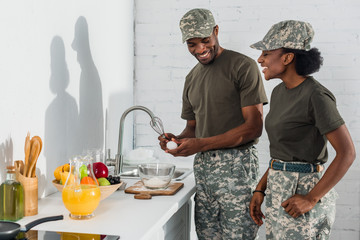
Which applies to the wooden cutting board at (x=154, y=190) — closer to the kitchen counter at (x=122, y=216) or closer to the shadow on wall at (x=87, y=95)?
Answer: the kitchen counter at (x=122, y=216)

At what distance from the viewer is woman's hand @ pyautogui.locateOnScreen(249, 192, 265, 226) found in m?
1.78

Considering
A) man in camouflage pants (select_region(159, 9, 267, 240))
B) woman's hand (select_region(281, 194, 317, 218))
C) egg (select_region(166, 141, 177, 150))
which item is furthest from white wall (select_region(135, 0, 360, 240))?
woman's hand (select_region(281, 194, 317, 218))

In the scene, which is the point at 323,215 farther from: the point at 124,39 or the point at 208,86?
the point at 124,39

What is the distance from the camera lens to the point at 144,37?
2.95 m

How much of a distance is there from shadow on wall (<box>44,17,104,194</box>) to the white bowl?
1.25 feet

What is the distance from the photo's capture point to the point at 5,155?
1.51 metres

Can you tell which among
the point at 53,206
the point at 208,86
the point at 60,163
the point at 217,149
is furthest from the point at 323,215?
the point at 60,163

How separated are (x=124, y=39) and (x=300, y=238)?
1.76 meters

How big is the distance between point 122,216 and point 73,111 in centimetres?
76

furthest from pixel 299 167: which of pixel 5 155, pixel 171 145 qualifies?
pixel 5 155

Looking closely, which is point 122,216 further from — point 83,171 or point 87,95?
point 87,95

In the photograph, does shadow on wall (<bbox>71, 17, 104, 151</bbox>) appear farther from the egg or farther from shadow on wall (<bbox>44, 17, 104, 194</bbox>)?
the egg

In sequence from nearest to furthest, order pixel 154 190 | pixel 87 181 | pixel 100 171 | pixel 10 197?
1. pixel 10 197
2. pixel 87 181
3. pixel 100 171
4. pixel 154 190

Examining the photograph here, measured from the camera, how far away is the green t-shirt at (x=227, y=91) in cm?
193
